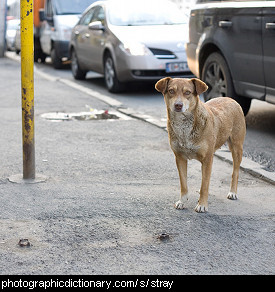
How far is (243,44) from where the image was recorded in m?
8.21

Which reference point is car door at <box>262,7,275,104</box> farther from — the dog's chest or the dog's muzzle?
the dog's muzzle

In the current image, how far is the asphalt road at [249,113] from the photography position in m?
7.32

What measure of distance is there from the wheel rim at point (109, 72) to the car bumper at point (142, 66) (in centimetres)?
33

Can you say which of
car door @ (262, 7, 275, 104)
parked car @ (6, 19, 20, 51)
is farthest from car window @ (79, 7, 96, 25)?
parked car @ (6, 19, 20, 51)

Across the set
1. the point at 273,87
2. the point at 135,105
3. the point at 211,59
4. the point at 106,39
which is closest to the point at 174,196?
the point at 273,87

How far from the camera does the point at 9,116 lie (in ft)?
32.4

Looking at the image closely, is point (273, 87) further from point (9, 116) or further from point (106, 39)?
point (106, 39)

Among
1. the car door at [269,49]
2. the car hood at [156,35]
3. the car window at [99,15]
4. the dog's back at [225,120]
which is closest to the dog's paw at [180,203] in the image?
the dog's back at [225,120]

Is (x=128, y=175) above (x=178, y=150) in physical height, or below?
below

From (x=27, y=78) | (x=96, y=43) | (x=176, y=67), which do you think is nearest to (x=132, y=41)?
(x=176, y=67)

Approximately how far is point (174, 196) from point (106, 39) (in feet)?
24.8

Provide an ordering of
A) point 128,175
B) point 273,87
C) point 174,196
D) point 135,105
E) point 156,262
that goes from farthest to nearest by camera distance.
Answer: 1. point 135,105
2. point 273,87
3. point 128,175
4. point 174,196
5. point 156,262

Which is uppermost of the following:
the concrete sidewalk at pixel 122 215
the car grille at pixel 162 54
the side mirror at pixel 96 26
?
the side mirror at pixel 96 26

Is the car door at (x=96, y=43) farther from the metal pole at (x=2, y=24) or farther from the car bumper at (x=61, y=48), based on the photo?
the metal pole at (x=2, y=24)
